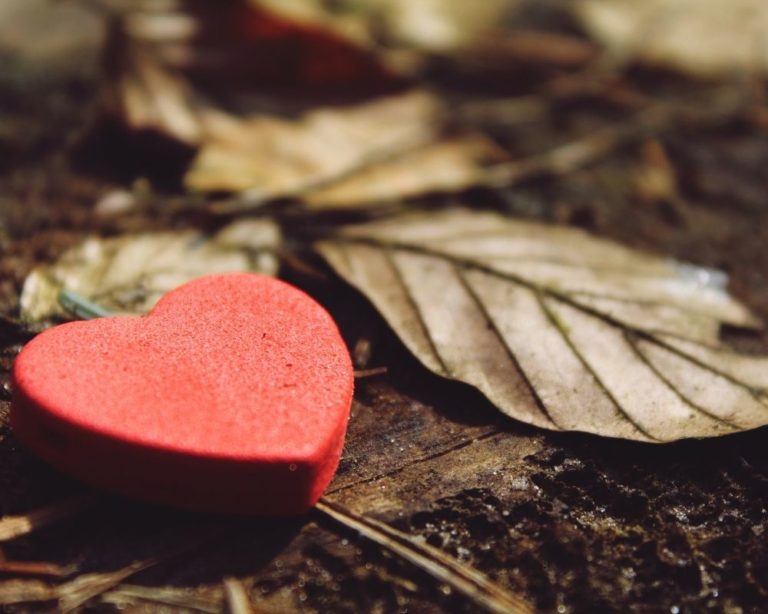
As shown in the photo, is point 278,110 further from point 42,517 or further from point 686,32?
point 686,32

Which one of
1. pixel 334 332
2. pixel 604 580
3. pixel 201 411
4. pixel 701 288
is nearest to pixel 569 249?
pixel 701 288

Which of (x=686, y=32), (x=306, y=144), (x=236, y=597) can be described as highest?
(x=686, y=32)

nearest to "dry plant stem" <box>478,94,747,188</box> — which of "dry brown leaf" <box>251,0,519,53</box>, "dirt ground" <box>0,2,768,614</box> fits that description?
"dirt ground" <box>0,2,768,614</box>

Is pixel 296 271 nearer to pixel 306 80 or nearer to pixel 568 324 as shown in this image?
pixel 568 324

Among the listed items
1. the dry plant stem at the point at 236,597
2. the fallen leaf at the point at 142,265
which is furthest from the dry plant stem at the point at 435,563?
the fallen leaf at the point at 142,265

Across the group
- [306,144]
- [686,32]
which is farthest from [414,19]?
[306,144]

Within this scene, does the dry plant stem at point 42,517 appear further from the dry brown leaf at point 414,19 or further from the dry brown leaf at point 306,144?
the dry brown leaf at point 414,19

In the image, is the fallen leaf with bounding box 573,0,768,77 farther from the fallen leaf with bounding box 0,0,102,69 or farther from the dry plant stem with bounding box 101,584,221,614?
the dry plant stem with bounding box 101,584,221,614

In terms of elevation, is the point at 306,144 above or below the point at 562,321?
above
